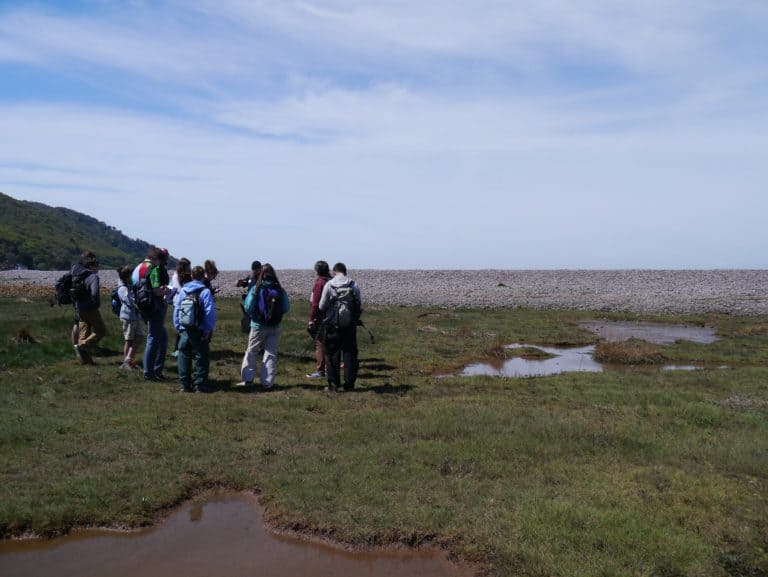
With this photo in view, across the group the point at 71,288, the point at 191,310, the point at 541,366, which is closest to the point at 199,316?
the point at 191,310

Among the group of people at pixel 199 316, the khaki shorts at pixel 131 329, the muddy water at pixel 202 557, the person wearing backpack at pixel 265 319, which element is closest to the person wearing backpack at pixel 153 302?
the group of people at pixel 199 316

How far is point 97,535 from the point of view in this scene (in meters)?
6.73

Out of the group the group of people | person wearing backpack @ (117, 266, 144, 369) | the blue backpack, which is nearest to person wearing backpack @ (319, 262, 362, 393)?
the group of people

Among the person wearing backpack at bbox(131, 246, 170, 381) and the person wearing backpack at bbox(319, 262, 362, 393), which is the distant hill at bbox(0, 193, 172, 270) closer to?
the person wearing backpack at bbox(131, 246, 170, 381)

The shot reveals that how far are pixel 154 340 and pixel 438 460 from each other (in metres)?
7.64

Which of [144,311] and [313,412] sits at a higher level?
[144,311]

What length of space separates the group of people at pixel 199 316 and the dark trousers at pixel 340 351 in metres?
A: 0.02

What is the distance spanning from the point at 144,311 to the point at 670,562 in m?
10.8

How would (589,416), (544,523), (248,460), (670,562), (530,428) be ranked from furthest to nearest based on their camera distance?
(589,416), (530,428), (248,460), (544,523), (670,562)

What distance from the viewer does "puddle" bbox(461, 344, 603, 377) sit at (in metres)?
17.5

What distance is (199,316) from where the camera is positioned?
1237cm

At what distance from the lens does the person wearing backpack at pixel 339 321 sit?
12586 millimetres

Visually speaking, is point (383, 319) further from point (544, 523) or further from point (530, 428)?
point (544, 523)

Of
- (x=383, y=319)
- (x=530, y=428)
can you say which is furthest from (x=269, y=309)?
(x=383, y=319)
